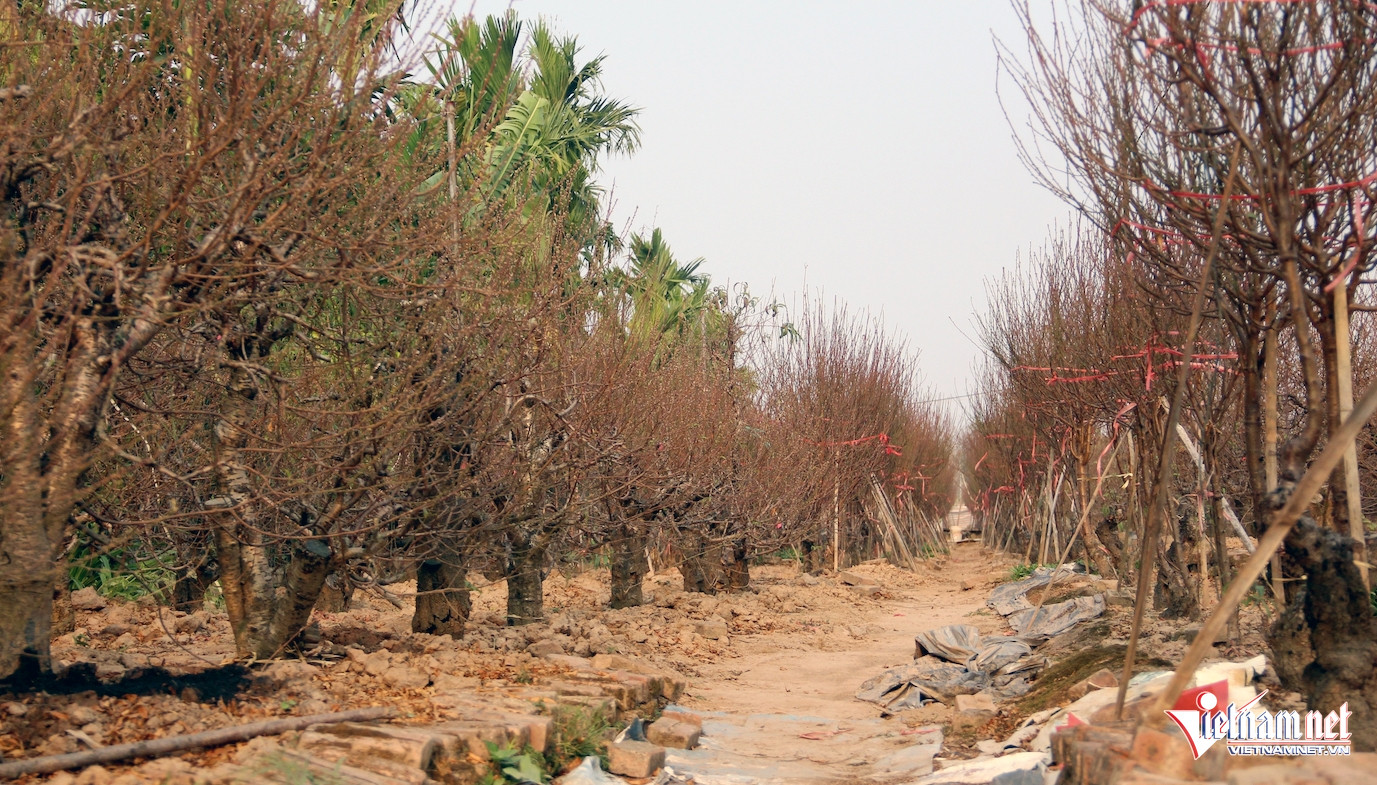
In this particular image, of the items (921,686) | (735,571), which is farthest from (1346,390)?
(735,571)

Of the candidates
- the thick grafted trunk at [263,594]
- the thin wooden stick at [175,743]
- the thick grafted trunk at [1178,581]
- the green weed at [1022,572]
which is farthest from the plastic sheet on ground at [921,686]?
the green weed at [1022,572]

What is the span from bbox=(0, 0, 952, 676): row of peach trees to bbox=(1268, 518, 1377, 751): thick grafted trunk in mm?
3652

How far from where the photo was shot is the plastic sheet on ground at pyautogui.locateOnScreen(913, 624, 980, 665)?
372 inches

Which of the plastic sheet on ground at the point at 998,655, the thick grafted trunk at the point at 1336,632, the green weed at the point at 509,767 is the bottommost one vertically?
the plastic sheet on ground at the point at 998,655

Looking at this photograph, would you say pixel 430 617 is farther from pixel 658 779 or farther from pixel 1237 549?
Result: pixel 1237 549

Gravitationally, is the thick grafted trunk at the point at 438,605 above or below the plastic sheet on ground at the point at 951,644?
above

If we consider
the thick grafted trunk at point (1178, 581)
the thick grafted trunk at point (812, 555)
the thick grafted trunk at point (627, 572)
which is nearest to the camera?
the thick grafted trunk at point (1178, 581)

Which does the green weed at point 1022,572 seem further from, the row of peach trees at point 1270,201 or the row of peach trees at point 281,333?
the row of peach trees at point 1270,201

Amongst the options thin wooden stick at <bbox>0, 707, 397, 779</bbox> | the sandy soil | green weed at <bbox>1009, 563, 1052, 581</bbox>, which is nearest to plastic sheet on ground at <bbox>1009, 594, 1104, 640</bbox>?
the sandy soil

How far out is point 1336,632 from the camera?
4.13 m

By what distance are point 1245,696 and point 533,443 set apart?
14.2ft

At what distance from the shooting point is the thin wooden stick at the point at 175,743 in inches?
132

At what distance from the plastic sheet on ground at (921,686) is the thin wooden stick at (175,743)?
4.47 meters

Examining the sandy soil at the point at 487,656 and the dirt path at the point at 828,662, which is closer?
the sandy soil at the point at 487,656
